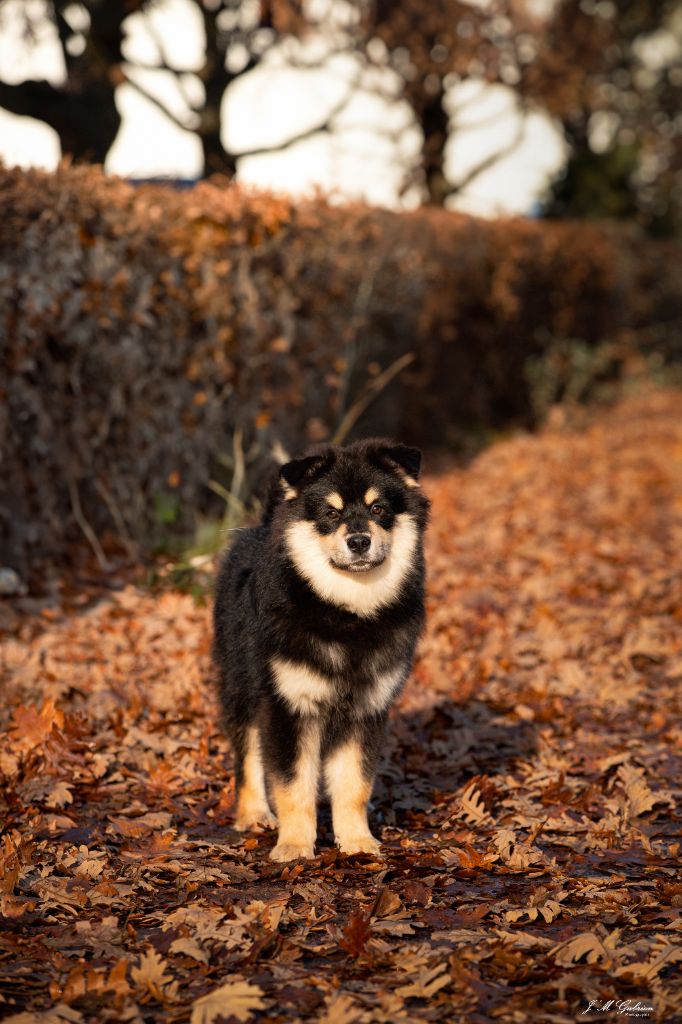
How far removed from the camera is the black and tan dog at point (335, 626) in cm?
476

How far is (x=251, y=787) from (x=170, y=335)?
552cm

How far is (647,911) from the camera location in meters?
4.25

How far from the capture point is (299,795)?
4777 millimetres

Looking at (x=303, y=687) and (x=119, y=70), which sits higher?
(x=119, y=70)

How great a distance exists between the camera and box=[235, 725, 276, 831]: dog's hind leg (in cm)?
525

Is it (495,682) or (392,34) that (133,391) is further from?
(392,34)

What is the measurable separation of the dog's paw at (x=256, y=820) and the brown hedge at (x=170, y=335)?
4.00 metres

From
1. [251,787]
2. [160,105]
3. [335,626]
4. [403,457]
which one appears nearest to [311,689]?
[335,626]

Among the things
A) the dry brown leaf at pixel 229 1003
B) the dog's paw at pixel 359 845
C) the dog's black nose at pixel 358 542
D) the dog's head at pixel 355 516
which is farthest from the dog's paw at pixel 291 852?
the dog's black nose at pixel 358 542

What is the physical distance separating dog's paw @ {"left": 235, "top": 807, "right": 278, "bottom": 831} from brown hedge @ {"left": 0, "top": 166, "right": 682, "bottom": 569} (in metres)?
4.00

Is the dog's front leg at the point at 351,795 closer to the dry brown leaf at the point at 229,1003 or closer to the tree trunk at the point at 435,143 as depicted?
the dry brown leaf at the point at 229,1003

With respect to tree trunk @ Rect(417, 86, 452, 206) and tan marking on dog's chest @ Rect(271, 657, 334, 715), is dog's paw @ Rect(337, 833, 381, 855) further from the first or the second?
tree trunk @ Rect(417, 86, 452, 206)

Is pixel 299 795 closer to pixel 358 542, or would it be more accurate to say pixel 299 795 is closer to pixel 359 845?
pixel 359 845

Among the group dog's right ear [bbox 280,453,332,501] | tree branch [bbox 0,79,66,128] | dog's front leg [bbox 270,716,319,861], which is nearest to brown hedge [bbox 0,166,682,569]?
dog's right ear [bbox 280,453,332,501]
